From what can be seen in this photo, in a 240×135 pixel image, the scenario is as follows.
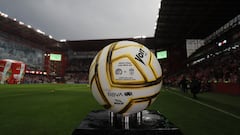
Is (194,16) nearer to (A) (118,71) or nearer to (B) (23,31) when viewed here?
(A) (118,71)

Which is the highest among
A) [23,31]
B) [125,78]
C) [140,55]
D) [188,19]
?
[23,31]

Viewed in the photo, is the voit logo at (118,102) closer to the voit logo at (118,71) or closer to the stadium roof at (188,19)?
the voit logo at (118,71)

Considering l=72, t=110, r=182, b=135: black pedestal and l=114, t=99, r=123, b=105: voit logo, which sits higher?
l=114, t=99, r=123, b=105: voit logo

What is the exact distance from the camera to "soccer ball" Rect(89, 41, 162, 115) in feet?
8.32

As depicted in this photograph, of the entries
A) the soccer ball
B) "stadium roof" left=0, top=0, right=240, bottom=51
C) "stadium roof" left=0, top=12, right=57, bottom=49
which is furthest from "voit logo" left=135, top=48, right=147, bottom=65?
"stadium roof" left=0, top=12, right=57, bottom=49

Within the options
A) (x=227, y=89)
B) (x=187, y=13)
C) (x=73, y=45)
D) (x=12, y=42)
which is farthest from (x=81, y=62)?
(x=227, y=89)

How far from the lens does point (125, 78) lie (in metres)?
2.52

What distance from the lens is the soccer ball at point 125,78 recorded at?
8.32ft

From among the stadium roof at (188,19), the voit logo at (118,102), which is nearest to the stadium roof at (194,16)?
the stadium roof at (188,19)

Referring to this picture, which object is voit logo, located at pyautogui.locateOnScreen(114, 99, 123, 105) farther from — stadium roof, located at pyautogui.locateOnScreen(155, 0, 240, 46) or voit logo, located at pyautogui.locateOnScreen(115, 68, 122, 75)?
stadium roof, located at pyautogui.locateOnScreen(155, 0, 240, 46)

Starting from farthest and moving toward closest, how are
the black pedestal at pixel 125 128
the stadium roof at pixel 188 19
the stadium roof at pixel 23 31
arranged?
the stadium roof at pixel 23 31 < the stadium roof at pixel 188 19 < the black pedestal at pixel 125 128

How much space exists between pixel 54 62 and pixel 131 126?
73631 millimetres

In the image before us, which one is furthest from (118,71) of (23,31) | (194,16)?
(23,31)

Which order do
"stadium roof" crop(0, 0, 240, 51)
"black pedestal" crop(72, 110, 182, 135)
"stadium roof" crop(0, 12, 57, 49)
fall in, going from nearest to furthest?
"black pedestal" crop(72, 110, 182, 135)
"stadium roof" crop(0, 0, 240, 51)
"stadium roof" crop(0, 12, 57, 49)
